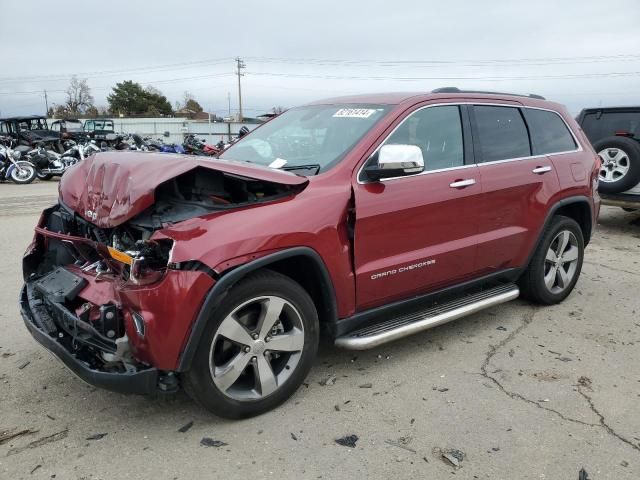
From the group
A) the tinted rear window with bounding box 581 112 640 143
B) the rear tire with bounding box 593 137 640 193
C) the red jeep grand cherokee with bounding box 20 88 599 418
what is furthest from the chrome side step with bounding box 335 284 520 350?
the tinted rear window with bounding box 581 112 640 143

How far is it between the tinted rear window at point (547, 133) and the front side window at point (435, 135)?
37.1 inches

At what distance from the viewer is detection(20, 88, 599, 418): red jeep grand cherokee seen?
2.62 meters

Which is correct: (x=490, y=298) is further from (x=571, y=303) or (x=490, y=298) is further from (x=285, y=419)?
(x=285, y=419)

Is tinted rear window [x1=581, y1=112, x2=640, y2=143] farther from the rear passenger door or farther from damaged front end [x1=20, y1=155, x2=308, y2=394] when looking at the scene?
damaged front end [x1=20, y1=155, x2=308, y2=394]

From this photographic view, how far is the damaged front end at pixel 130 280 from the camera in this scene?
2.55 metres

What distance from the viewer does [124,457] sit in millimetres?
2652

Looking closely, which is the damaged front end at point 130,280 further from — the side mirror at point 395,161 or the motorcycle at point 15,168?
the motorcycle at point 15,168

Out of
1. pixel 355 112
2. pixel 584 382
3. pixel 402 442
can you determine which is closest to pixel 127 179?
pixel 355 112

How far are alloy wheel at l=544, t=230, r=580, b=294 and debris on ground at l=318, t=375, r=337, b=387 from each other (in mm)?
2295

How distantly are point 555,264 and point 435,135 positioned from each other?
1863 millimetres

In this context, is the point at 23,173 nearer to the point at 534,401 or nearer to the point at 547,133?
the point at 547,133

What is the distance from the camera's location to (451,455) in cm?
269

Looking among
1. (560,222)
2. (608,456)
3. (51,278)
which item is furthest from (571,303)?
(51,278)

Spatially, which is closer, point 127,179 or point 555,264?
point 127,179
